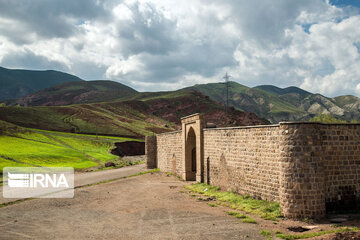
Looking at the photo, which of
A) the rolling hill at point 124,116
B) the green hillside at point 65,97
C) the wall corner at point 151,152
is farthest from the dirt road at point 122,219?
the green hillside at point 65,97

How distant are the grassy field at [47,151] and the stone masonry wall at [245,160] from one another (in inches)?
788

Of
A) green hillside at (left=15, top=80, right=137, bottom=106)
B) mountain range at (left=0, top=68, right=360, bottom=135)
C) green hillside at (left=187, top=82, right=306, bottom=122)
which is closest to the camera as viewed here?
mountain range at (left=0, top=68, right=360, bottom=135)

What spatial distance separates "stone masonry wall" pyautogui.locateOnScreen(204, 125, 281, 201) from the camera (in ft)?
39.0

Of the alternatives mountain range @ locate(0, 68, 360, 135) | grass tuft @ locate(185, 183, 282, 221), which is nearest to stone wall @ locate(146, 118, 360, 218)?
grass tuft @ locate(185, 183, 282, 221)

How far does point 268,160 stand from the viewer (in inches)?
478

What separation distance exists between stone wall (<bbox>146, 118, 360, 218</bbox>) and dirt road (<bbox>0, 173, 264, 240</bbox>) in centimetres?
206

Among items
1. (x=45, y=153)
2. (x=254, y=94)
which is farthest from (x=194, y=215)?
(x=254, y=94)

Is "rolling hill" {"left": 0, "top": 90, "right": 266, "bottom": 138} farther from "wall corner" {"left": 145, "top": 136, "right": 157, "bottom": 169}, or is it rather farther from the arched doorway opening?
the arched doorway opening

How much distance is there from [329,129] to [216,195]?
632cm

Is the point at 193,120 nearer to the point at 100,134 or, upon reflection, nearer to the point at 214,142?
the point at 214,142

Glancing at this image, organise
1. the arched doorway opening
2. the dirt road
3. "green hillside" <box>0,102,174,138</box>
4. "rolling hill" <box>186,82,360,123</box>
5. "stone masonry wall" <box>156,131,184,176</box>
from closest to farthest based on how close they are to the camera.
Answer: the dirt road → the arched doorway opening → "stone masonry wall" <box>156,131,184,176</box> → "green hillside" <box>0,102,174,138</box> → "rolling hill" <box>186,82,360,123</box>

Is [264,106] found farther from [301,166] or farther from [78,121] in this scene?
[301,166]

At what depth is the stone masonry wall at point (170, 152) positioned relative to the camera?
23.6 meters

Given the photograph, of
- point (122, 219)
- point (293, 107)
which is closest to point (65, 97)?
point (293, 107)
